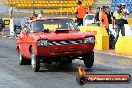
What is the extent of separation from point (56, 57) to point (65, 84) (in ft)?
8.12

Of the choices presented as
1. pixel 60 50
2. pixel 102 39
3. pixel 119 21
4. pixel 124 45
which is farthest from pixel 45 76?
pixel 119 21

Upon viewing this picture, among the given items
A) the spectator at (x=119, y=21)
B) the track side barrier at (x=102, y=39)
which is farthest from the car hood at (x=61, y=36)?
the spectator at (x=119, y=21)

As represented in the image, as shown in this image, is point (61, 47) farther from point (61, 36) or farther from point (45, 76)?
point (45, 76)

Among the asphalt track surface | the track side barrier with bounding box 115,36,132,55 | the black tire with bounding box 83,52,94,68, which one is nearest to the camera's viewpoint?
the asphalt track surface

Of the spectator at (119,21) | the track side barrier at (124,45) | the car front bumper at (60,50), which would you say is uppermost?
the spectator at (119,21)

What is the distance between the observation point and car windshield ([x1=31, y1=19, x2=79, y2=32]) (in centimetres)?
1182

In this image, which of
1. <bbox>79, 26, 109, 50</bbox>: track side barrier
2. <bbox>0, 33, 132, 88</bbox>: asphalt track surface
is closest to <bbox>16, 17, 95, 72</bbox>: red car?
<bbox>0, 33, 132, 88</bbox>: asphalt track surface

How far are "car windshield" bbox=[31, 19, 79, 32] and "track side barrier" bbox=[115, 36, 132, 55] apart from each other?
5.20m

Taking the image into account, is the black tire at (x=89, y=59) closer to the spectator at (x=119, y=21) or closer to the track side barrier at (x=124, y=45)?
the track side barrier at (x=124, y=45)

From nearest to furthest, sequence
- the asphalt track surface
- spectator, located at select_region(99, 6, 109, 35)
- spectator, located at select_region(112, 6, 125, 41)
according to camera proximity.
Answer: the asphalt track surface, spectator, located at select_region(99, 6, 109, 35), spectator, located at select_region(112, 6, 125, 41)

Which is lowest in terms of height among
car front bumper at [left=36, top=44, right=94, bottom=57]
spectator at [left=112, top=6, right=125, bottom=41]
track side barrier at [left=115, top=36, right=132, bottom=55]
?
track side barrier at [left=115, top=36, right=132, bottom=55]

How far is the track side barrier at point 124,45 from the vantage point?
1680 cm

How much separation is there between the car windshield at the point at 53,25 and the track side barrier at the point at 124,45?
5.20 meters

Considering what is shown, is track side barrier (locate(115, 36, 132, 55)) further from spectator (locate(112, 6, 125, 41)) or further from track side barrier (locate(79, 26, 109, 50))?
spectator (locate(112, 6, 125, 41))
